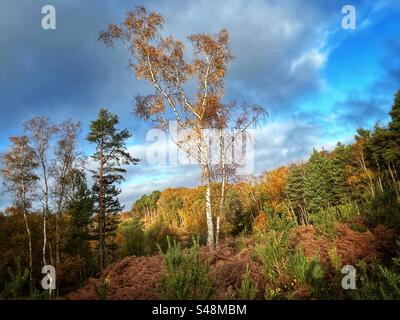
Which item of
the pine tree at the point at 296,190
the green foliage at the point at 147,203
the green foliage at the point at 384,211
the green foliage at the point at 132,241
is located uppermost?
the green foliage at the point at 147,203

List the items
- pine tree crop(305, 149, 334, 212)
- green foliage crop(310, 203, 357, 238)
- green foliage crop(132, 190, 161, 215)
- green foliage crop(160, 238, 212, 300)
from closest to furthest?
green foliage crop(160, 238, 212, 300) → green foliage crop(310, 203, 357, 238) → pine tree crop(305, 149, 334, 212) → green foliage crop(132, 190, 161, 215)

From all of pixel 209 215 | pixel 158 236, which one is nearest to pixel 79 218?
pixel 158 236

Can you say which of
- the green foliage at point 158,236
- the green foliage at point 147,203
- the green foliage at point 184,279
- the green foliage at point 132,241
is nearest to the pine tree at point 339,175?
the green foliage at point 158,236

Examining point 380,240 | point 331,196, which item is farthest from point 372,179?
point 380,240

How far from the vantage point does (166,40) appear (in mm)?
16984

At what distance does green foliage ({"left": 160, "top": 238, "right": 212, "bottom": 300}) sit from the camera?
5022mm

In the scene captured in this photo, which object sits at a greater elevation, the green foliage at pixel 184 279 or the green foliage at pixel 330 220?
the green foliage at pixel 330 220

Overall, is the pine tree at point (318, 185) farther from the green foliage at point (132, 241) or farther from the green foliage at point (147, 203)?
Result: the green foliage at point (147, 203)

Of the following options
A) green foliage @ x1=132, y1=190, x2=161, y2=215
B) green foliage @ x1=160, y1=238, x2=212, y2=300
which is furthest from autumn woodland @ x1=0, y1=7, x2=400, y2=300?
green foliage @ x1=132, y1=190, x2=161, y2=215

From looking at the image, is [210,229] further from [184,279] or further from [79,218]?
[79,218]

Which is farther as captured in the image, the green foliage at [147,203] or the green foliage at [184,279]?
the green foliage at [147,203]

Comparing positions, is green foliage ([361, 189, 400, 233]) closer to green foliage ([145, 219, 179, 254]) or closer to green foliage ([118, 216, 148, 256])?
green foliage ([145, 219, 179, 254])

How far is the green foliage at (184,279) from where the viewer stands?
5.02 m
